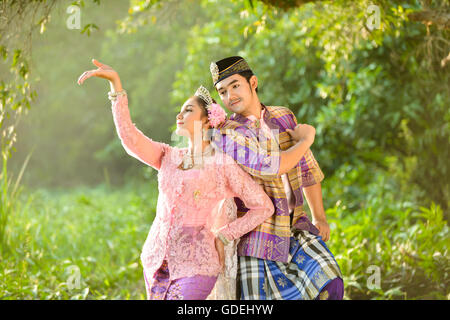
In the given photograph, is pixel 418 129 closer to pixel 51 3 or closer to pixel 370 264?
pixel 370 264

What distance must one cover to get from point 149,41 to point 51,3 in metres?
10.9

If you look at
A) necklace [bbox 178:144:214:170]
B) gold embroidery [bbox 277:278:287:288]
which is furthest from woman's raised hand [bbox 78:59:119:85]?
gold embroidery [bbox 277:278:287:288]

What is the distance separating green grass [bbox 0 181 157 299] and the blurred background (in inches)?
0.8

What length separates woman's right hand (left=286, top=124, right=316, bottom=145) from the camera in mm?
2559

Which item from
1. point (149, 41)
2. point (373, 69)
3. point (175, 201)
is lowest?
point (175, 201)

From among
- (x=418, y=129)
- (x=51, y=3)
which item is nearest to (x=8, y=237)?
(x=51, y=3)

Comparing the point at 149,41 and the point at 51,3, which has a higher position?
the point at 149,41

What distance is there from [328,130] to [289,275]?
4.57 meters

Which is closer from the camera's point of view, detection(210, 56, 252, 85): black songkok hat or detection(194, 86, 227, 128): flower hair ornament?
detection(194, 86, 227, 128): flower hair ornament

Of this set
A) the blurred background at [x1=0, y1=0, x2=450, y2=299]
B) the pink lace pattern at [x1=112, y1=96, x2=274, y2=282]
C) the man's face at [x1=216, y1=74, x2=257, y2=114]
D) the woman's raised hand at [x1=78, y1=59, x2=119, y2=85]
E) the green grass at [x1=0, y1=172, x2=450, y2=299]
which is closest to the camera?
the woman's raised hand at [x1=78, y1=59, x2=119, y2=85]

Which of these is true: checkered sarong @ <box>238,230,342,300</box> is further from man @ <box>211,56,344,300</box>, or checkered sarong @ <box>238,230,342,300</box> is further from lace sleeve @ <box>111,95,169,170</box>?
lace sleeve @ <box>111,95,169,170</box>

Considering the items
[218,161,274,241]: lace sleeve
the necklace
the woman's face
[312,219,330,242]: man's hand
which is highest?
the woman's face

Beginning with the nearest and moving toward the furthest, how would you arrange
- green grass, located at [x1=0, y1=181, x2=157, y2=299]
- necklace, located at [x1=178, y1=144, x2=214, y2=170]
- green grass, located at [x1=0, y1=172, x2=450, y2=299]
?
1. necklace, located at [x1=178, y1=144, x2=214, y2=170]
2. green grass, located at [x1=0, y1=172, x2=450, y2=299]
3. green grass, located at [x1=0, y1=181, x2=157, y2=299]
